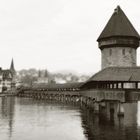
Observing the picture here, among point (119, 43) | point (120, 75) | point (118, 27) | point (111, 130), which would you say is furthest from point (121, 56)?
point (111, 130)

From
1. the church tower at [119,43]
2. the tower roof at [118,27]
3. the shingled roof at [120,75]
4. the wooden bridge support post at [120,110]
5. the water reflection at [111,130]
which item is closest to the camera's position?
the water reflection at [111,130]

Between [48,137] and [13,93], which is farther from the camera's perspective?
[13,93]

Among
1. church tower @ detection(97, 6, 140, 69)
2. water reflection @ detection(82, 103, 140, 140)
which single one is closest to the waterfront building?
church tower @ detection(97, 6, 140, 69)

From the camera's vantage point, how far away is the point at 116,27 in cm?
3991

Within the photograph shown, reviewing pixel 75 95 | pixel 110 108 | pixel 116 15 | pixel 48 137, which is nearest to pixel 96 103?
pixel 110 108

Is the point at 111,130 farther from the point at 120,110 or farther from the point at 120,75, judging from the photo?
the point at 120,110

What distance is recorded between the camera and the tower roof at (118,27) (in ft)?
129

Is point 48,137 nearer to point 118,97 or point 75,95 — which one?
point 118,97

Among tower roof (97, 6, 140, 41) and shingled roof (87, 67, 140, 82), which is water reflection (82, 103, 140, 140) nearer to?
shingled roof (87, 67, 140, 82)

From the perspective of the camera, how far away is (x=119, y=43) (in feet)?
127

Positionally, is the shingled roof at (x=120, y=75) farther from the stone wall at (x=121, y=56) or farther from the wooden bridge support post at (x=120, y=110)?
the stone wall at (x=121, y=56)

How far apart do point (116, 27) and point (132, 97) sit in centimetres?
1670

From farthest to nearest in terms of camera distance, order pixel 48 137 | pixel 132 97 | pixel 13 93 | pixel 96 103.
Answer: pixel 13 93
pixel 96 103
pixel 132 97
pixel 48 137

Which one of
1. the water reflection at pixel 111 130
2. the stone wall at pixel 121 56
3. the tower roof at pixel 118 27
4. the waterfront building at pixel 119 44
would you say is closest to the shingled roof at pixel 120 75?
the water reflection at pixel 111 130
